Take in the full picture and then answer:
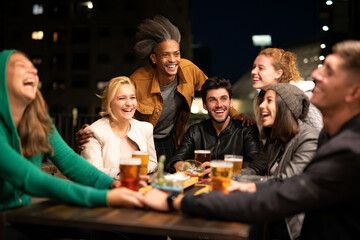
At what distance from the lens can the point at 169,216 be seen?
1.84 m

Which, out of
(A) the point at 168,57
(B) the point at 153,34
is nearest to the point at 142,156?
(A) the point at 168,57

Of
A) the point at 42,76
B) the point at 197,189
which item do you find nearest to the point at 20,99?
the point at 197,189

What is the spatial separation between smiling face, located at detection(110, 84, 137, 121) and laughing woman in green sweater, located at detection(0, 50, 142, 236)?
1003 mm

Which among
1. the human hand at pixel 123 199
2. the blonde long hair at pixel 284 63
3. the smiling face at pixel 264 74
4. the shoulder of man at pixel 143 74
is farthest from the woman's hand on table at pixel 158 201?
the shoulder of man at pixel 143 74

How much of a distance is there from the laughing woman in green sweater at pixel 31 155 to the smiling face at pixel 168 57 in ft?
6.71

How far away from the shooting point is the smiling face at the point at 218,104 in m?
3.87

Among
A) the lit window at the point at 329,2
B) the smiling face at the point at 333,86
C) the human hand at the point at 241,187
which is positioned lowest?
the human hand at the point at 241,187

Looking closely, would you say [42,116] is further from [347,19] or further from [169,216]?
[347,19]

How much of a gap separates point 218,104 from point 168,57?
872 millimetres

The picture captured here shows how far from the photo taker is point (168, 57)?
4.35m

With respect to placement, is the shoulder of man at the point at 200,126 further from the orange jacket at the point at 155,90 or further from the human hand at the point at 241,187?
the human hand at the point at 241,187

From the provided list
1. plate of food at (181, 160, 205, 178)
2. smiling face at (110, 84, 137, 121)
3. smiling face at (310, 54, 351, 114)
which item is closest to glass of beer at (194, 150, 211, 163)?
plate of food at (181, 160, 205, 178)

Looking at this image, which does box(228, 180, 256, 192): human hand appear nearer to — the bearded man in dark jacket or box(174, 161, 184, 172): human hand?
box(174, 161, 184, 172): human hand

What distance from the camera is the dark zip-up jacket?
152 inches
